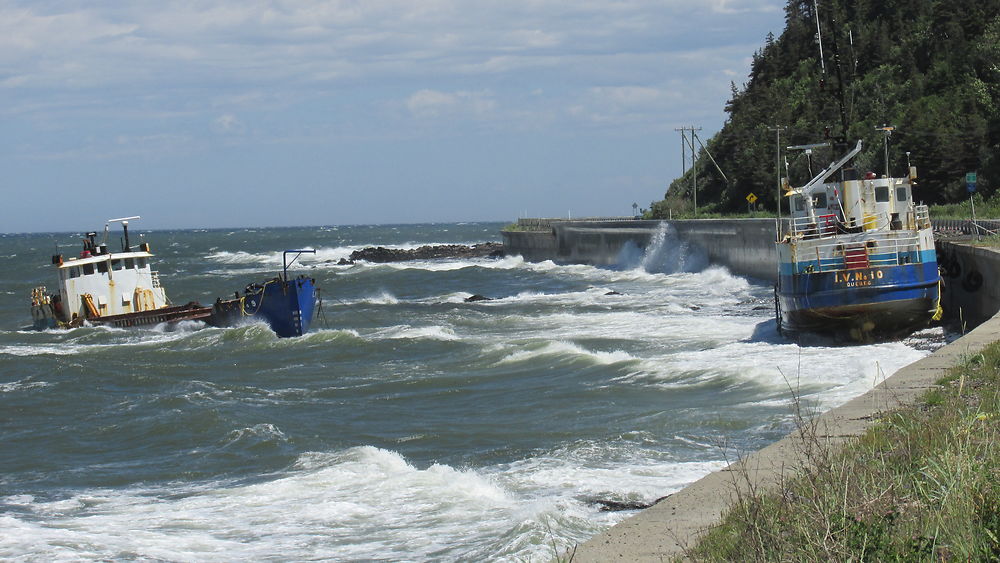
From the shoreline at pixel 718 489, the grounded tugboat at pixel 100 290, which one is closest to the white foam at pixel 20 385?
the grounded tugboat at pixel 100 290

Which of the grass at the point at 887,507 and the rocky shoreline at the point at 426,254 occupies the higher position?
the grass at the point at 887,507

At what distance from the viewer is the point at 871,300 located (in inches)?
858

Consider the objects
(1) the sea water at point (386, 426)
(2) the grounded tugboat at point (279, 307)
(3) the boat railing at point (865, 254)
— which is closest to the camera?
(1) the sea water at point (386, 426)

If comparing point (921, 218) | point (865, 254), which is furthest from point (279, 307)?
point (921, 218)

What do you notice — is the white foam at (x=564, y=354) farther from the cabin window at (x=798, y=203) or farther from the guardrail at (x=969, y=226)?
the guardrail at (x=969, y=226)

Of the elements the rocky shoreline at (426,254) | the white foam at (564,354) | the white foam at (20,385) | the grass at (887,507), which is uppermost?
the grass at (887,507)

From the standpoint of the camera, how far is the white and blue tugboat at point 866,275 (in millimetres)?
21859

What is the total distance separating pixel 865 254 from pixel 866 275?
1.87 ft

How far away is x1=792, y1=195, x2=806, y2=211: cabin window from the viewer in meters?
25.7

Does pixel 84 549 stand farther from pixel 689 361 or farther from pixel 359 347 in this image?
pixel 359 347

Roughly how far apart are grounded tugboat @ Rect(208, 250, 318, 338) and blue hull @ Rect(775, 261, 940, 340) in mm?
14978

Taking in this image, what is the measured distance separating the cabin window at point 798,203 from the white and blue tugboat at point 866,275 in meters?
1.20

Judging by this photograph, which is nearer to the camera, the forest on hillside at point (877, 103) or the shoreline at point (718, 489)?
the shoreline at point (718, 489)

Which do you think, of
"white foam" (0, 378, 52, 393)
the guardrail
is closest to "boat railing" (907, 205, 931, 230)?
the guardrail
